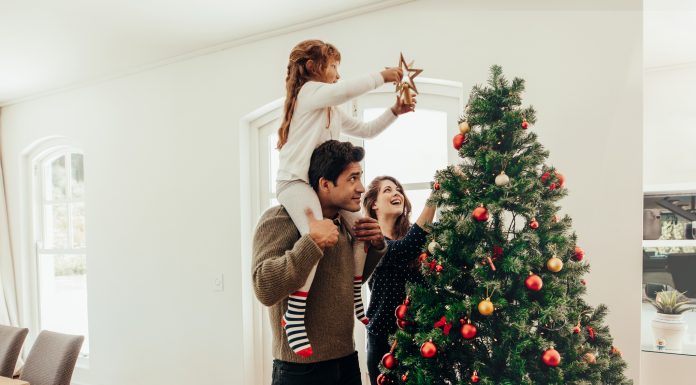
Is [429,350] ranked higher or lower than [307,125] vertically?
lower

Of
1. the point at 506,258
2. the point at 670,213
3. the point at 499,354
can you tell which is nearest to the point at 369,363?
the point at 499,354

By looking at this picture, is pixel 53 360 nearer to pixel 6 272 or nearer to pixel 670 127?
pixel 6 272

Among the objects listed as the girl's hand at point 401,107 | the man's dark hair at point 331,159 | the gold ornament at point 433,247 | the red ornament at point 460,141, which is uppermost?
the girl's hand at point 401,107

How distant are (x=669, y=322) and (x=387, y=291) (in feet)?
5.10

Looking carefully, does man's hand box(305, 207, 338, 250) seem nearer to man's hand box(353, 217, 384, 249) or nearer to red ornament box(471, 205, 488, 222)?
man's hand box(353, 217, 384, 249)

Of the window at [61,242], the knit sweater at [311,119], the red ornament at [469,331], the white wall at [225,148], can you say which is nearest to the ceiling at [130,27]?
the white wall at [225,148]

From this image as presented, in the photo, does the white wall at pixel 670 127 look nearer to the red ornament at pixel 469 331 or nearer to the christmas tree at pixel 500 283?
the christmas tree at pixel 500 283

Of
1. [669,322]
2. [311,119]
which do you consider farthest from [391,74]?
[669,322]

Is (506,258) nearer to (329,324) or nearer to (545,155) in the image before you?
(545,155)

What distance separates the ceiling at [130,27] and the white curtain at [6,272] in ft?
5.11

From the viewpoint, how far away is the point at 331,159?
54.4 inches

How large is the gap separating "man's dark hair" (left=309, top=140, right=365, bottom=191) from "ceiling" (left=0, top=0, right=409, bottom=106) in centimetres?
153

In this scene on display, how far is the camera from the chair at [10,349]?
111 inches

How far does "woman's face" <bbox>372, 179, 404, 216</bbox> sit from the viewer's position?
1964 mm
